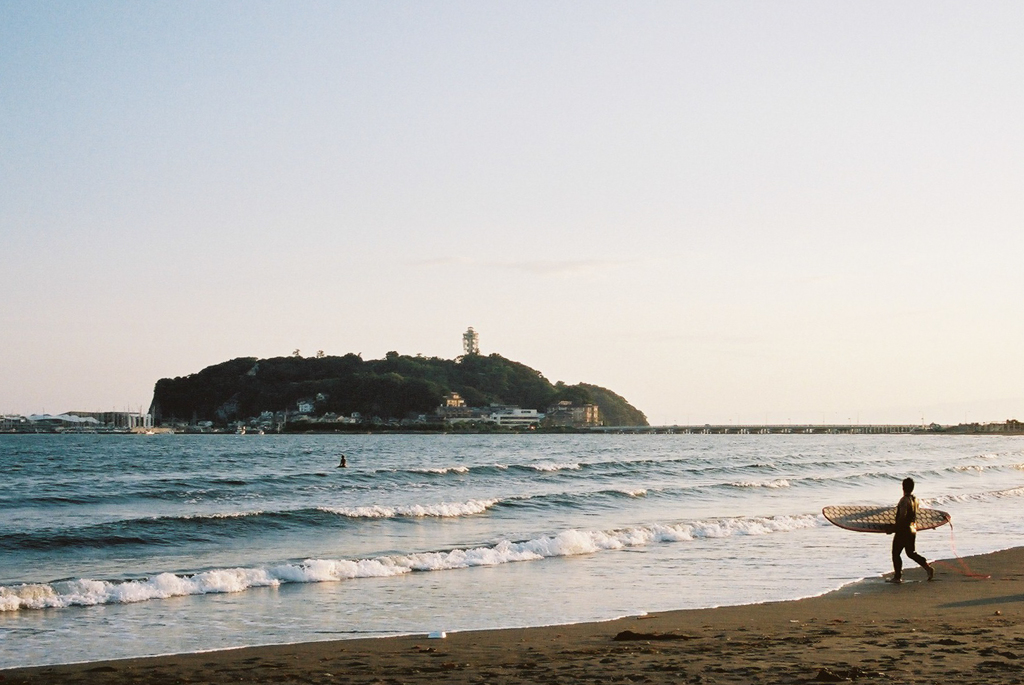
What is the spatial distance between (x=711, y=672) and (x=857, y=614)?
436 cm

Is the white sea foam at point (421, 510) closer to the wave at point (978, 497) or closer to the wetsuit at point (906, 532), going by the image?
the wave at point (978, 497)

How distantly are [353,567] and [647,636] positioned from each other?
25.5ft

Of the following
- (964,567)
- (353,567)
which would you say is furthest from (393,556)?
(964,567)

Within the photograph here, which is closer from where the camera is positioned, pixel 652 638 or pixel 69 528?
pixel 652 638

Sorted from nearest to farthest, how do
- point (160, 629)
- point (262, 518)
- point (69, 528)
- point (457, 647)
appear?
point (457, 647) < point (160, 629) < point (69, 528) < point (262, 518)

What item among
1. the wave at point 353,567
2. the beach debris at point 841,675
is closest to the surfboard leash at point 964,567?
the wave at point 353,567

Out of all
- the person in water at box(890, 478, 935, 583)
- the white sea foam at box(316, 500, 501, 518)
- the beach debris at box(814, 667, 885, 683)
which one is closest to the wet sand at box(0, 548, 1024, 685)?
the beach debris at box(814, 667, 885, 683)

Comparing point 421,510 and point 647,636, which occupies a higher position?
point 647,636

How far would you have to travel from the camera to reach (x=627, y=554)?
19.6 m

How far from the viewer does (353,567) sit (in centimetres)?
1675

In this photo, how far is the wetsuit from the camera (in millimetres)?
15148

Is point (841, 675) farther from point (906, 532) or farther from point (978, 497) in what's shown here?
point (978, 497)

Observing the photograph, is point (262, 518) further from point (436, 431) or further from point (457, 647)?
point (436, 431)

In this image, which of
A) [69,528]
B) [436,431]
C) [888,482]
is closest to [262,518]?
[69,528]
